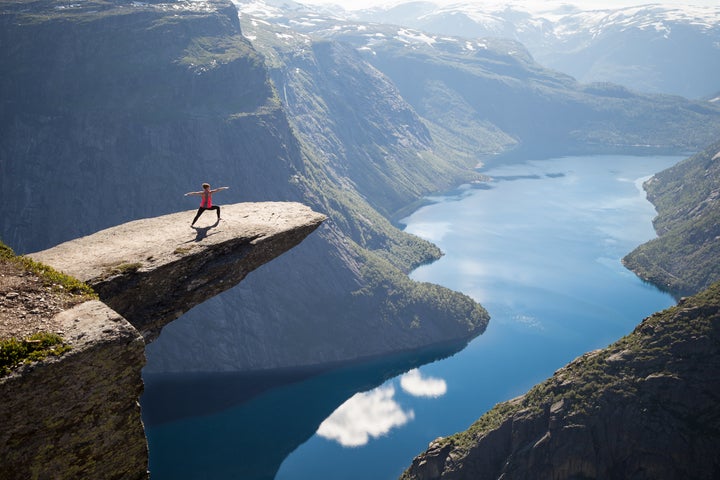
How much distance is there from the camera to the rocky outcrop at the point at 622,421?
71125 millimetres

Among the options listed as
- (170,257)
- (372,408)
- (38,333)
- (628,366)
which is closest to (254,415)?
(372,408)

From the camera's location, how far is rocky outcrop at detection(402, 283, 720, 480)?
7112 centimetres

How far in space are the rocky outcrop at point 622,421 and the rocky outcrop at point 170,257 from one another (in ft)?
187

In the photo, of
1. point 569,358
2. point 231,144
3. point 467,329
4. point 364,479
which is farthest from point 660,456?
point 231,144

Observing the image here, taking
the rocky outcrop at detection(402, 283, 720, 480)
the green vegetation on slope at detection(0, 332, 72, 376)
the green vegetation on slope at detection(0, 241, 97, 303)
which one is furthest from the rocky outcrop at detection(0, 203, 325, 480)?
the rocky outcrop at detection(402, 283, 720, 480)

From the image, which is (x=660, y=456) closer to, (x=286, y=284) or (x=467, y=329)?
(x=467, y=329)

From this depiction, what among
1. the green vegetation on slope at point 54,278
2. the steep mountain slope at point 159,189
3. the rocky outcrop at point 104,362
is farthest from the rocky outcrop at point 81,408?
the steep mountain slope at point 159,189

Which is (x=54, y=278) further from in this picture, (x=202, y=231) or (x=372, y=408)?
(x=372, y=408)

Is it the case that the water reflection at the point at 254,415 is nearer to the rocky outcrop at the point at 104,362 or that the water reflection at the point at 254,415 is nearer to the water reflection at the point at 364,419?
the water reflection at the point at 364,419

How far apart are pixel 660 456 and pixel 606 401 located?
8.77m

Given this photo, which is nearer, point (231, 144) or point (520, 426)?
point (520, 426)

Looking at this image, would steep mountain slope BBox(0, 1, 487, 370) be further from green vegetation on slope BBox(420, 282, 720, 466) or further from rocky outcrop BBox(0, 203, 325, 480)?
rocky outcrop BBox(0, 203, 325, 480)

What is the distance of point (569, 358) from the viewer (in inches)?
6255

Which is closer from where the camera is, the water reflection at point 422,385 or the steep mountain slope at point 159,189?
the water reflection at point 422,385
